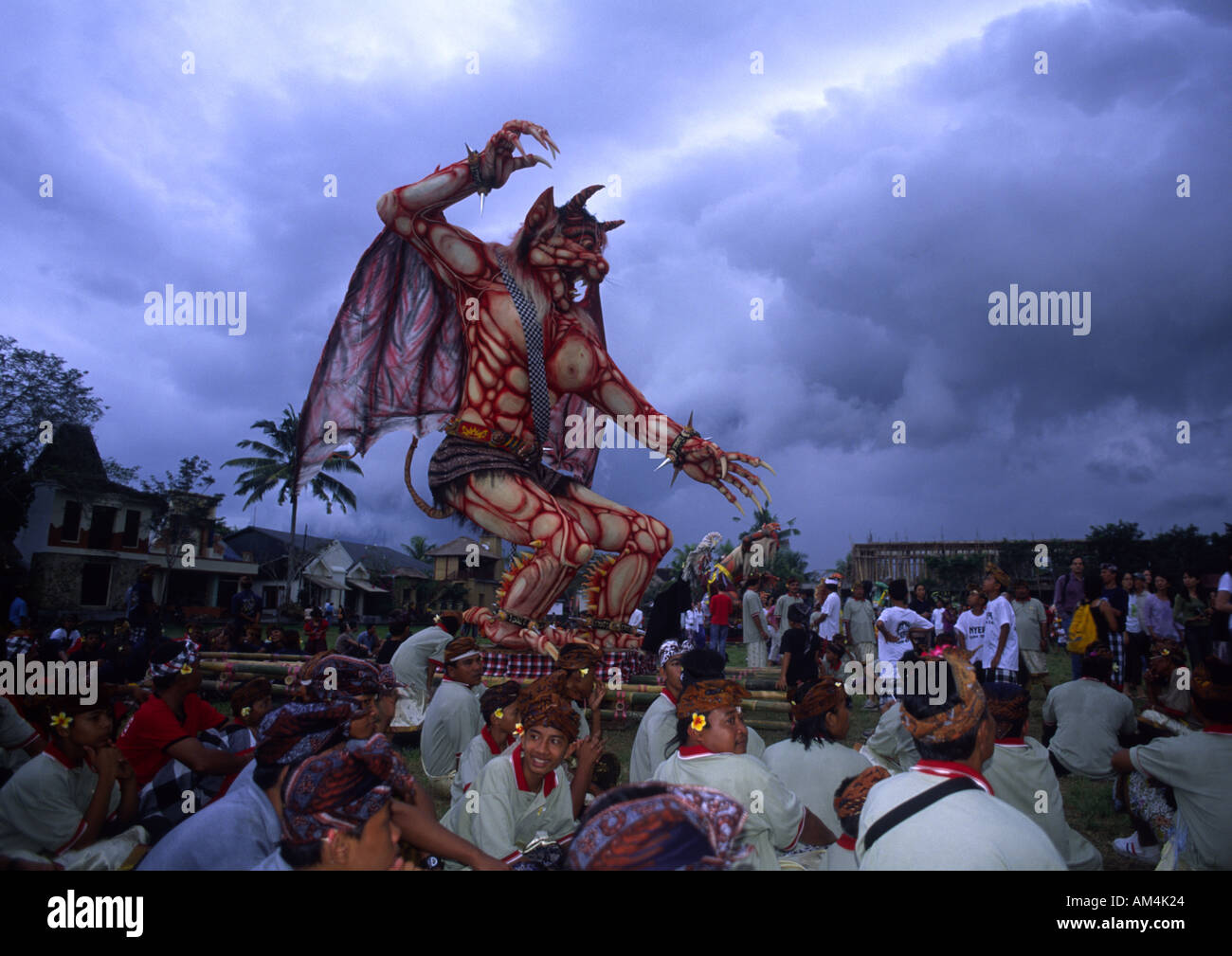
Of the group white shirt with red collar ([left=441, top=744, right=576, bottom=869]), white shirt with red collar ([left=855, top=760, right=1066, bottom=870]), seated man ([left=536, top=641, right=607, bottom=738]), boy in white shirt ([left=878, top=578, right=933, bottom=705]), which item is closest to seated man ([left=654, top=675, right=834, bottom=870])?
white shirt with red collar ([left=441, top=744, right=576, bottom=869])

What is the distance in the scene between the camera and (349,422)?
6945 mm

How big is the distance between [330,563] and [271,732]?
46069mm

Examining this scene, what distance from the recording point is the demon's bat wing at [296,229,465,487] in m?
7.03

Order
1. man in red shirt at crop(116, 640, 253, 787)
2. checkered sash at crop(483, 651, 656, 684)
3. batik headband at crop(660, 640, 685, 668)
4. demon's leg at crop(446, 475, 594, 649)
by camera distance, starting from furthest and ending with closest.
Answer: batik headband at crop(660, 640, 685, 668) < checkered sash at crop(483, 651, 656, 684) < demon's leg at crop(446, 475, 594, 649) < man in red shirt at crop(116, 640, 253, 787)

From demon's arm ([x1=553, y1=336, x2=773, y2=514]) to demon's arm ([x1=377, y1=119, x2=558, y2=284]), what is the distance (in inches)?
44.6

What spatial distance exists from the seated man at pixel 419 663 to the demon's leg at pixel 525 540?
925 millimetres

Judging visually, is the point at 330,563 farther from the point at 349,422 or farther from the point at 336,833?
the point at 336,833

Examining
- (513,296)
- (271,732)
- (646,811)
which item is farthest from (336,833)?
(513,296)

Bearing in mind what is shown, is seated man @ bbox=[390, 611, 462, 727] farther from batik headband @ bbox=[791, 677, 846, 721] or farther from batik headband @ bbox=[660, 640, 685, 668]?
batik headband @ bbox=[791, 677, 846, 721]

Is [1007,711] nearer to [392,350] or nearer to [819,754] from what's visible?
[819,754]

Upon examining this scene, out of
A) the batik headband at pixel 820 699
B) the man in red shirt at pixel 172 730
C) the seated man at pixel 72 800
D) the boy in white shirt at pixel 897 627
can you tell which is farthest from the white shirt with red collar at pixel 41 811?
the boy in white shirt at pixel 897 627

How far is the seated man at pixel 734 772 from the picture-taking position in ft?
9.87

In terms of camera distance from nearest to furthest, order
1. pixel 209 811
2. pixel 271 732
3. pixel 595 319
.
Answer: pixel 209 811 < pixel 271 732 < pixel 595 319

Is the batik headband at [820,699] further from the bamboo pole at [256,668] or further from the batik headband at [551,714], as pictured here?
the bamboo pole at [256,668]
